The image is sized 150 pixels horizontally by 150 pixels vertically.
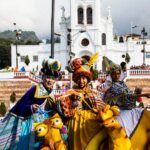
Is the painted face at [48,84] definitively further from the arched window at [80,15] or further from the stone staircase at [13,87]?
the arched window at [80,15]

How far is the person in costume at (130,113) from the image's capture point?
20.5 feet

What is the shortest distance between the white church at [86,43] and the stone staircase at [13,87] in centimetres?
2046

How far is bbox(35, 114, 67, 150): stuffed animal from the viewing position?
20.9ft

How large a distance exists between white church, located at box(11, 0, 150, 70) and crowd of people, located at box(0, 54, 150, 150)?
47.0m

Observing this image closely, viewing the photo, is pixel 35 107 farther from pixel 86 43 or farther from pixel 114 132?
pixel 86 43

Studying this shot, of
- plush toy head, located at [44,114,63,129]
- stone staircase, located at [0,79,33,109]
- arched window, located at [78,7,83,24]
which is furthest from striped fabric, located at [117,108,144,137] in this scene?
arched window, located at [78,7,83,24]

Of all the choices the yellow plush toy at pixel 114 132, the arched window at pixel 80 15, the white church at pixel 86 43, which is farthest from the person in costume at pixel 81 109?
the arched window at pixel 80 15

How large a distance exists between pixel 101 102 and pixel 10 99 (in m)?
23.4

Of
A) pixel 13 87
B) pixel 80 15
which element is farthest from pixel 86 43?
pixel 13 87

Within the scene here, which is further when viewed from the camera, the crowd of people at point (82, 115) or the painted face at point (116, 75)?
the painted face at point (116, 75)

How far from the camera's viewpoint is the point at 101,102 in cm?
689

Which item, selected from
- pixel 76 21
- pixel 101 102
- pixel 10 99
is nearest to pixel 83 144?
pixel 101 102

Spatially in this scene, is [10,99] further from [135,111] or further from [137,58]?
[137,58]

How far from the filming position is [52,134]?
6.43m
